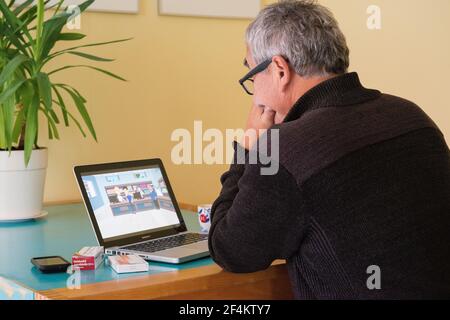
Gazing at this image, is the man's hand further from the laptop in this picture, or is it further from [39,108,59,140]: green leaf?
[39,108,59,140]: green leaf

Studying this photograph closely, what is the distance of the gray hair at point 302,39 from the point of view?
4.90ft

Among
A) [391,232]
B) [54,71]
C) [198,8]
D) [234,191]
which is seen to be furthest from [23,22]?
[391,232]

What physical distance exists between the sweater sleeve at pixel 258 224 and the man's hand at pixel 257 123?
0.57 feet

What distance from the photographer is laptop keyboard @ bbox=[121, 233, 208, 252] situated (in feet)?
5.57

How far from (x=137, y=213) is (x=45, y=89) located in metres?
0.45

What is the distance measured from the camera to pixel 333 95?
1.43 meters

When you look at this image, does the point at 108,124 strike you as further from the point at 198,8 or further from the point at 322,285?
the point at 322,285

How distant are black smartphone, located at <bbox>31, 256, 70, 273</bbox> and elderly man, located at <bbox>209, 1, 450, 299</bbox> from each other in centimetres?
33

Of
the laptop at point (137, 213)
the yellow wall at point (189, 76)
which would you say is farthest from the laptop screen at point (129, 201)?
the yellow wall at point (189, 76)
